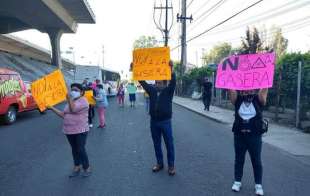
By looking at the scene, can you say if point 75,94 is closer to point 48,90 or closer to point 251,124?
point 48,90

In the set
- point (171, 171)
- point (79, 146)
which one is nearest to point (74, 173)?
point (79, 146)

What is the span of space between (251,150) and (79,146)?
2.76m

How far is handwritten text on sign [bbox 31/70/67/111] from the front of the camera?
21.2ft

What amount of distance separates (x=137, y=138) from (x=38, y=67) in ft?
76.0

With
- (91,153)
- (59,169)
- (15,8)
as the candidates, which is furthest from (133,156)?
(15,8)

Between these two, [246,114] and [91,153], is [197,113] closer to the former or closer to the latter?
[91,153]

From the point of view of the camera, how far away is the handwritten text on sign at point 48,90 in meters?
6.47

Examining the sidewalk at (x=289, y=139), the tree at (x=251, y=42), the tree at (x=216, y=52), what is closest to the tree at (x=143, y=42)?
the tree at (x=216, y=52)

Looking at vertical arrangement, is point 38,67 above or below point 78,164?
above

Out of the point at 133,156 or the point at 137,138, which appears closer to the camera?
the point at 133,156

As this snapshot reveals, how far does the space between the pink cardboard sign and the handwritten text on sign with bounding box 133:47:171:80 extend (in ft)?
3.87

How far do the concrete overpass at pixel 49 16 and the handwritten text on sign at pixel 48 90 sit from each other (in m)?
22.0

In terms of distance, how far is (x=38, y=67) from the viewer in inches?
1268

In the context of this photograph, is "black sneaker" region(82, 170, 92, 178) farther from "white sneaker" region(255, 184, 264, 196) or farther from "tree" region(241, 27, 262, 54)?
"tree" region(241, 27, 262, 54)
